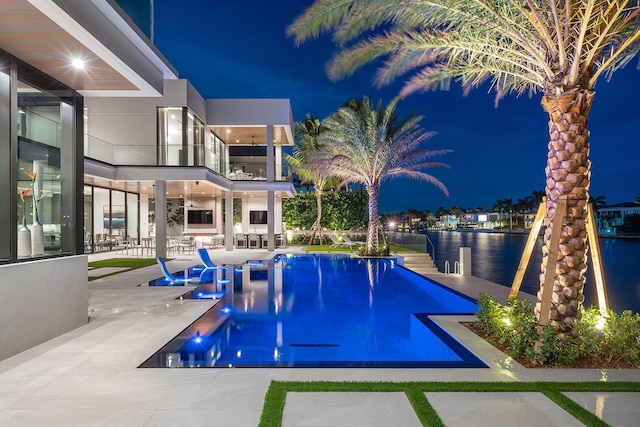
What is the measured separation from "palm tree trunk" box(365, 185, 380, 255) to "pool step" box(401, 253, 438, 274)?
1.61 m

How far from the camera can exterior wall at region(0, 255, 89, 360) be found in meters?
4.77

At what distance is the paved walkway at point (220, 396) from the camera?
3.20m

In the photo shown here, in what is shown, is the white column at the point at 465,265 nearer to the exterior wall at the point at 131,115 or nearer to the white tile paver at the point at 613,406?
the white tile paver at the point at 613,406

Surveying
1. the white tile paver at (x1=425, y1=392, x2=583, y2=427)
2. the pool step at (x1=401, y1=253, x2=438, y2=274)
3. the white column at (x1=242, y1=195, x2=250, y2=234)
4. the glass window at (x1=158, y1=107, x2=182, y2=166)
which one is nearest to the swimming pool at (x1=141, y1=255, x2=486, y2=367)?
the white tile paver at (x1=425, y1=392, x2=583, y2=427)

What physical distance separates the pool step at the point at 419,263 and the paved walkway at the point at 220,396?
37.2 ft

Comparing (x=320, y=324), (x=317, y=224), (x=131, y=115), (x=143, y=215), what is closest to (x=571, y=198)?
(x=320, y=324)

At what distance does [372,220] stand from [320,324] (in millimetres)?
11877

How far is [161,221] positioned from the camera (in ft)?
57.0

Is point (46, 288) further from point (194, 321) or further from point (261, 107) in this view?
point (261, 107)

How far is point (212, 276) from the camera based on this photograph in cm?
1220

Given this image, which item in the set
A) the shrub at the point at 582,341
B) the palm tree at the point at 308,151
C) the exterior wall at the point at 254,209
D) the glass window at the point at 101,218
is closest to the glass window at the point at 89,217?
the glass window at the point at 101,218

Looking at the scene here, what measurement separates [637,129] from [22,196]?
203m

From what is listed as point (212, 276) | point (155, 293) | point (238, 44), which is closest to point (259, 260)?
point (212, 276)

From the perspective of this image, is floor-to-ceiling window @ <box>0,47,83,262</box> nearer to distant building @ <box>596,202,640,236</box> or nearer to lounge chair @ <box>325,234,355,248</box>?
lounge chair @ <box>325,234,355,248</box>
